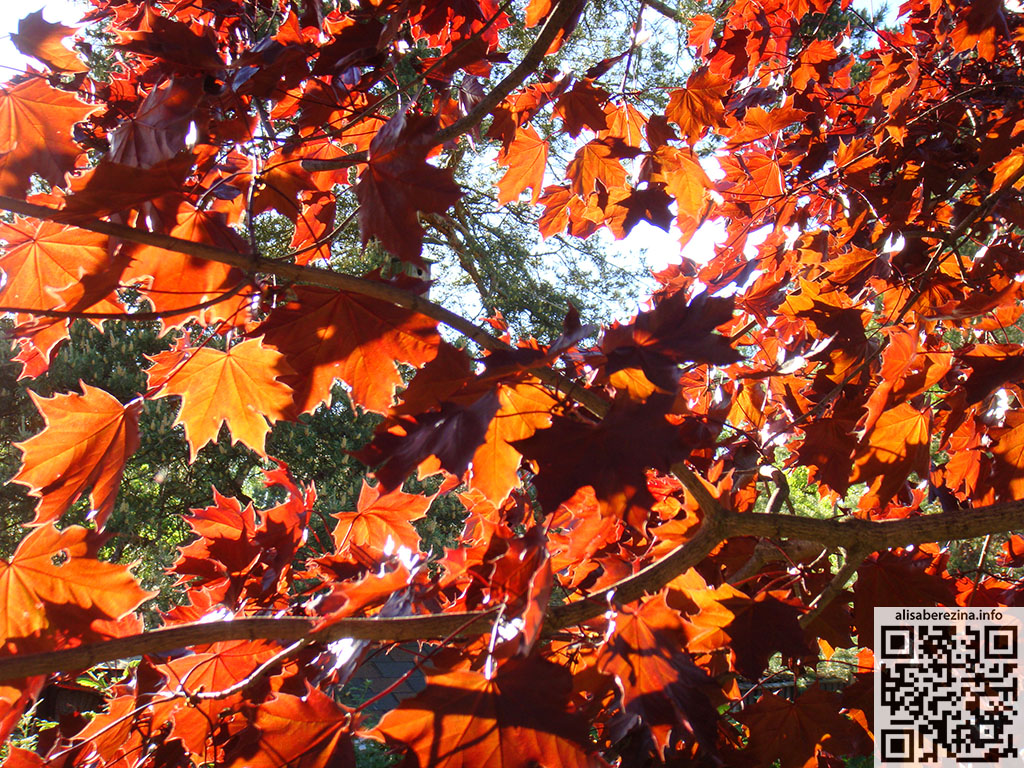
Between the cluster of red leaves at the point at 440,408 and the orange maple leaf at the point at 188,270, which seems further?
the orange maple leaf at the point at 188,270

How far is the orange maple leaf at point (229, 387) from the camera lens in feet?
3.36

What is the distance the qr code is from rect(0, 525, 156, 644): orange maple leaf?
118cm

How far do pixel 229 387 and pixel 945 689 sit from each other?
1.33 meters

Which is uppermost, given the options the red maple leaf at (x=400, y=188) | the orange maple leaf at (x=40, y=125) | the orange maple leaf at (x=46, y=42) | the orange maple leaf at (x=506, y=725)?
the orange maple leaf at (x=46, y=42)

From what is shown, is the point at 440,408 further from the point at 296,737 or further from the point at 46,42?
the point at 46,42

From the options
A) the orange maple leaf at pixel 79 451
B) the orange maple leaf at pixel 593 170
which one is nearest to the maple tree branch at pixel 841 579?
the orange maple leaf at pixel 79 451

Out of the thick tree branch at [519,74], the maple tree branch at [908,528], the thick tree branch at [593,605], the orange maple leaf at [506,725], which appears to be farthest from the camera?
the thick tree branch at [519,74]

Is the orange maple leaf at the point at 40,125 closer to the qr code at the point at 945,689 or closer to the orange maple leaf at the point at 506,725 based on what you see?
the orange maple leaf at the point at 506,725

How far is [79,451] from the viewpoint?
97cm

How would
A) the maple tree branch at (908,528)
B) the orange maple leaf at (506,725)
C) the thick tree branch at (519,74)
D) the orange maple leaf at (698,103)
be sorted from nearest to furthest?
1. the orange maple leaf at (506,725)
2. the maple tree branch at (908,528)
3. the thick tree branch at (519,74)
4. the orange maple leaf at (698,103)

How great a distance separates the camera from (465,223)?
6.89 meters

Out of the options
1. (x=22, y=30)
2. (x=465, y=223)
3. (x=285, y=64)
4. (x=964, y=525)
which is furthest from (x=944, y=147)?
(x=465, y=223)

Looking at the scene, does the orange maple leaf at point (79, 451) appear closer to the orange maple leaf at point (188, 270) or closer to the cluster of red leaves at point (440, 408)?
Answer: the cluster of red leaves at point (440, 408)

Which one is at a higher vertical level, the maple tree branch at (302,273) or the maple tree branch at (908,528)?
the maple tree branch at (302,273)
